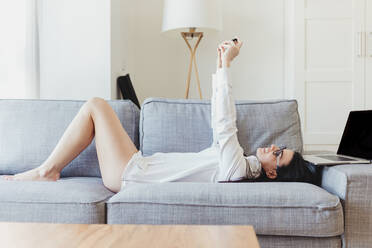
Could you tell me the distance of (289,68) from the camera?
3.84 metres

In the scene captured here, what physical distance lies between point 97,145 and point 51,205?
49 cm

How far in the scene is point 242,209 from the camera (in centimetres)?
150

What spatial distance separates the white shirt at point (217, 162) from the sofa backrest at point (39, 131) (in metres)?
0.34

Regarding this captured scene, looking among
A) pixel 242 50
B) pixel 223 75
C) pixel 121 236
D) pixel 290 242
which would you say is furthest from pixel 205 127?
pixel 242 50

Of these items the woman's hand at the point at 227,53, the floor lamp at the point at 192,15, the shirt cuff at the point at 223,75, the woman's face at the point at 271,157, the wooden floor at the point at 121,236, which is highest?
the floor lamp at the point at 192,15

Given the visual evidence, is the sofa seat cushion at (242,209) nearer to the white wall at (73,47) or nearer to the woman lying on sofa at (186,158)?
the woman lying on sofa at (186,158)

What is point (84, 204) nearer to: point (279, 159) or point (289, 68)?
point (279, 159)

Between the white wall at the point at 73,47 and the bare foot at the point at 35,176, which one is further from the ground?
the white wall at the point at 73,47

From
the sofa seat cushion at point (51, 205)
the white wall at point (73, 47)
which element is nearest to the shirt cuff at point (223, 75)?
the sofa seat cushion at point (51, 205)

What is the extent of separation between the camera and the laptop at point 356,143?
1.88 metres

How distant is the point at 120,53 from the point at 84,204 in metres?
2.05

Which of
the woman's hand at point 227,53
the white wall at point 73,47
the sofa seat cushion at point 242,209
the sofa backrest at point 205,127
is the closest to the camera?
the sofa seat cushion at point 242,209

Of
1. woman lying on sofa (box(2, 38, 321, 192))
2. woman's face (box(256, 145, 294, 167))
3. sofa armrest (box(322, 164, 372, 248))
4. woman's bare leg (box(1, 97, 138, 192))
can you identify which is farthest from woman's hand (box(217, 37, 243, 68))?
→ sofa armrest (box(322, 164, 372, 248))

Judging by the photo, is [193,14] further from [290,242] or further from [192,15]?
[290,242]
